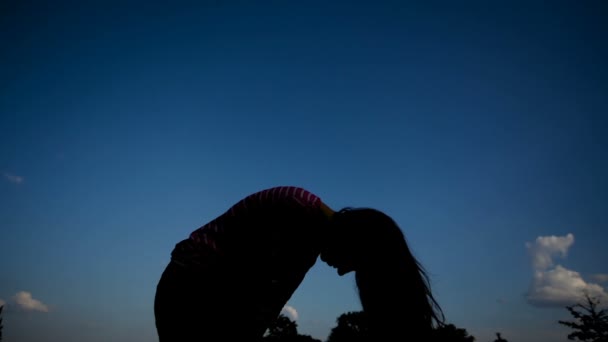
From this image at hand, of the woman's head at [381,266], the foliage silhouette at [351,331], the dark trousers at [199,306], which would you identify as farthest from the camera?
the foliage silhouette at [351,331]

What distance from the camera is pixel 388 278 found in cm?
210

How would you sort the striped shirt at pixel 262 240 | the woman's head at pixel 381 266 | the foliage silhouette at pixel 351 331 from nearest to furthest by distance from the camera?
the striped shirt at pixel 262 240 < the woman's head at pixel 381 266 < the foliage silhouette at pixel 351 331

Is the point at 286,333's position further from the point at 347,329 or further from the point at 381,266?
the point at 381,266

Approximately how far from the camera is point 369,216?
6.54 ft

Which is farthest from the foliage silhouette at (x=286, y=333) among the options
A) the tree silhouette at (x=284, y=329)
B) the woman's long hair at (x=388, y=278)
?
the woman's long hair at (x=388, y=278)

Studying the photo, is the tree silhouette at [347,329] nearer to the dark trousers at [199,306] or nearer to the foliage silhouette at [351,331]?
the foliage silhouette at [351,331]

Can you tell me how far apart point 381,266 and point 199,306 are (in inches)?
47.9

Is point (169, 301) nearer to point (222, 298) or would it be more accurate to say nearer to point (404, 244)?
point (222, 298)

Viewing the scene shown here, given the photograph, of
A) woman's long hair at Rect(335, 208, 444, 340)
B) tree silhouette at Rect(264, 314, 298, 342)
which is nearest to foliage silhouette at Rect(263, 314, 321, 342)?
tree silhouette at Rect(264, 314, 298, 342)

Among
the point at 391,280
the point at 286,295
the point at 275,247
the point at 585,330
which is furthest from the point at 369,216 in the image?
the point at 585,330

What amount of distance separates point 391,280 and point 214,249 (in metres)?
1.25

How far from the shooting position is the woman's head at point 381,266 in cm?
197

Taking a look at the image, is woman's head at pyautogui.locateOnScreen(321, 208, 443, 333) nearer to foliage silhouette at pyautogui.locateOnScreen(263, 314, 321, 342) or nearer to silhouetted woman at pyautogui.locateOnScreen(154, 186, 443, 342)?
silhouetted woman at pyautogui.locateOnScreen(154, 186, 443, 342)

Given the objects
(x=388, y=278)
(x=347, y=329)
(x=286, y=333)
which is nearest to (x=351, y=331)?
(x=347, y=329)
